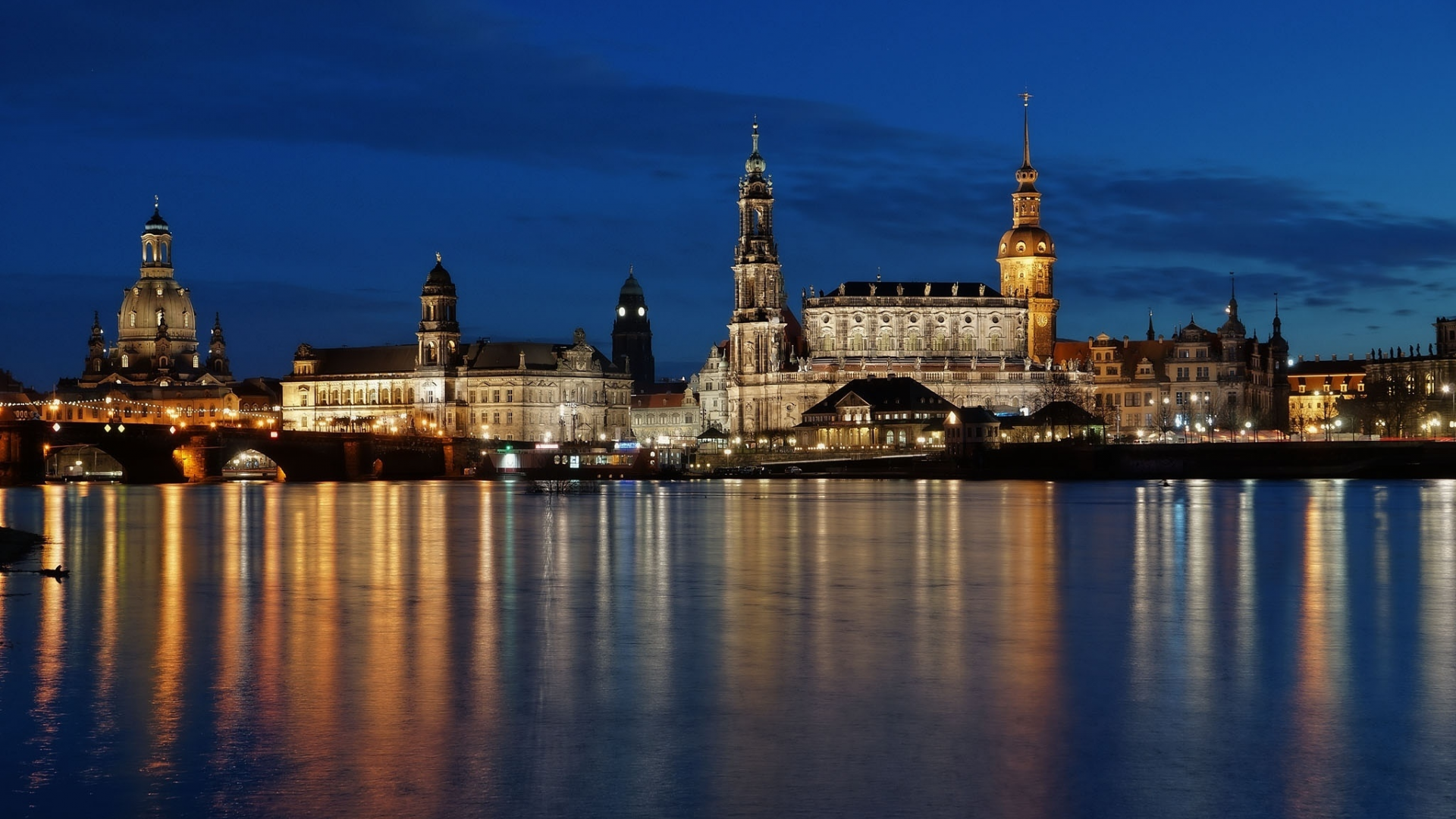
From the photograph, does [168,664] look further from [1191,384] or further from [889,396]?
[1191,384]

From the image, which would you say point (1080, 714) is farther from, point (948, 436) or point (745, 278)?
point (745, 278)

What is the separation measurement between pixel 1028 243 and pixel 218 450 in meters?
81.9

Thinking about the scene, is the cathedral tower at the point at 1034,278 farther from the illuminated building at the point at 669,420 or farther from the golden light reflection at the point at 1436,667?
the golden light reflection at the point at 1436,667

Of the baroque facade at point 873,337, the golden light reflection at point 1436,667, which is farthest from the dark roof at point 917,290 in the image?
the golden light reflection at point 1436,667

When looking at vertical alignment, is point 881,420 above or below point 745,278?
below

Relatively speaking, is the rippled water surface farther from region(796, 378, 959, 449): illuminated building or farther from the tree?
the tree

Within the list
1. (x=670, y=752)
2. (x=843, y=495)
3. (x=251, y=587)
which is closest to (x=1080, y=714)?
(x=670, y=752)

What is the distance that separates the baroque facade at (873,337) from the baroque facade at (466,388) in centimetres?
2039

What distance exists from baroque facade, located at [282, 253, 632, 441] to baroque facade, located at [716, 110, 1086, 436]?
2039cm

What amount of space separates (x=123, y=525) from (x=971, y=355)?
110 meters

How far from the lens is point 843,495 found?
87.0 m

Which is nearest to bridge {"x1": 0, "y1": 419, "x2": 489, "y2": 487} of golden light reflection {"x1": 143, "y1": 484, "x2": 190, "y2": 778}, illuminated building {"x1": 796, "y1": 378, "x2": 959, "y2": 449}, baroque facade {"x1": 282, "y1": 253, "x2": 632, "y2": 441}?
baroque facade {"x1": 282, "y1": 253, "x2": 632, "y2": 441}

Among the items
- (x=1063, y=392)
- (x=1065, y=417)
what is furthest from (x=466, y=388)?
(x=1065, y=417)

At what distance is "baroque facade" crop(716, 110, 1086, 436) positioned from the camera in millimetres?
157625
